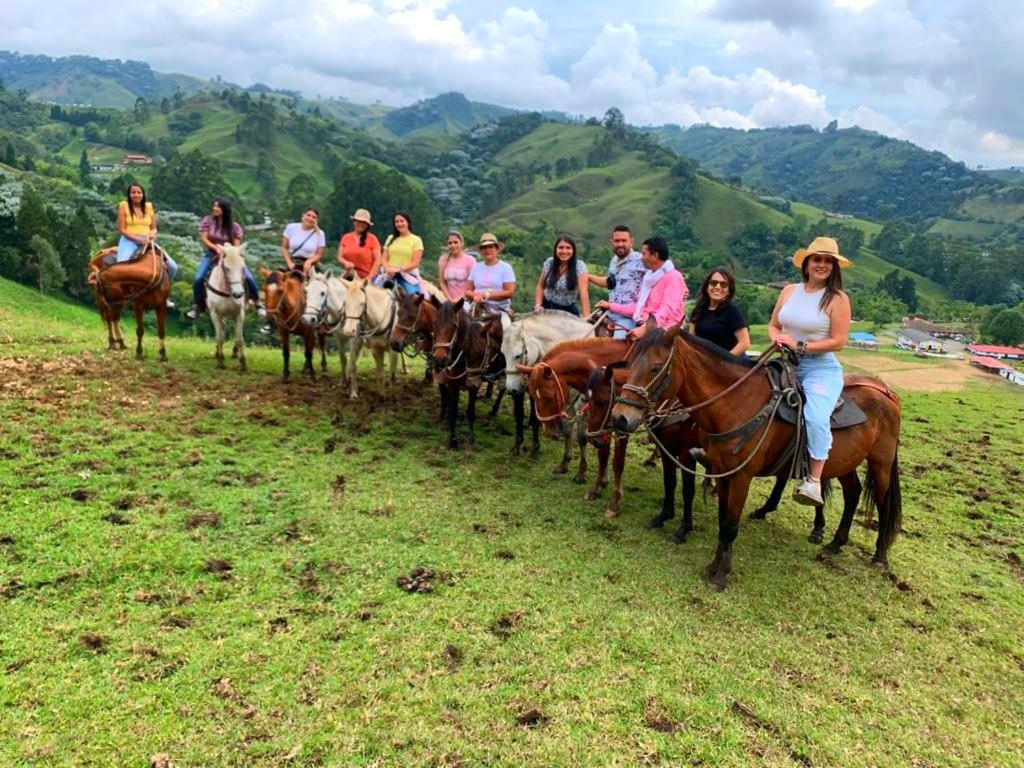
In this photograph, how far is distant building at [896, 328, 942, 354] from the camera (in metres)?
56.7

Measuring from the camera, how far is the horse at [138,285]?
10000 mm

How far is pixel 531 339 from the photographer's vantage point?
7.89 meters

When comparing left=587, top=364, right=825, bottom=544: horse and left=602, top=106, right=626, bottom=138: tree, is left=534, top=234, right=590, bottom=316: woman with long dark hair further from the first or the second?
left=602, top=106, right=626, bottom=138: tree

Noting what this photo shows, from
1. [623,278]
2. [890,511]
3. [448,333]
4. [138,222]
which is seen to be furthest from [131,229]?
[890,511]

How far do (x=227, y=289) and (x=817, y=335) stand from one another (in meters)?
9.16

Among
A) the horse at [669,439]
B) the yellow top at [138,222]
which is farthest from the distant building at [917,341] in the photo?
the yellow top at [138,222]

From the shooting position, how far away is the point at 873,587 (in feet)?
19.4

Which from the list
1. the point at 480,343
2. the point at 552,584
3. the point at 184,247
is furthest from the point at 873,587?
the point at 184,247

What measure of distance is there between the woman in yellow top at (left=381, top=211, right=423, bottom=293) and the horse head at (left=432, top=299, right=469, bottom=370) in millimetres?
2151

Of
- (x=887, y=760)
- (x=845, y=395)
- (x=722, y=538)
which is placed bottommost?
(x=887, y=760)

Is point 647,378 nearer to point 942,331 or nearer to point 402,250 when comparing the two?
point 402,250

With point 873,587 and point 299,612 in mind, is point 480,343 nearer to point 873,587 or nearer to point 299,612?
point 299,612

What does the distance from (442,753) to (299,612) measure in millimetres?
1737

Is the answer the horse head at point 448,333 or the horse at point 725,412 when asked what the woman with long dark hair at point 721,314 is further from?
the horse head at point 448,333
